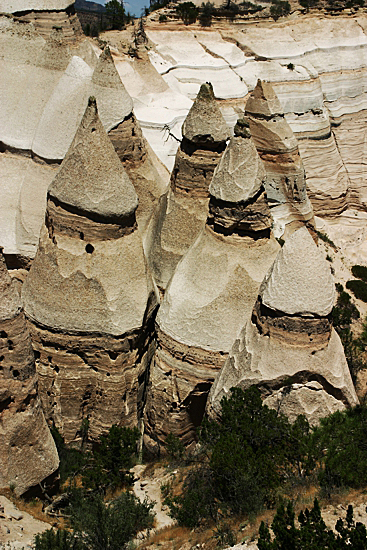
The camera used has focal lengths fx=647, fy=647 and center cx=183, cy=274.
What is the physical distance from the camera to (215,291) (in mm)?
12461

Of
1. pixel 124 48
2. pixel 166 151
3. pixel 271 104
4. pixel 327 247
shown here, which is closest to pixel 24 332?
pixel 166 151

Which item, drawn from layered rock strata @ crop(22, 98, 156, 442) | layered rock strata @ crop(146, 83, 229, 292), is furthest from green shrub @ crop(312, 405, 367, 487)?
layered rock strata @ crop(146, 83, 229, 292)

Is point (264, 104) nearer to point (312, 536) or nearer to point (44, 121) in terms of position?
point (44, 121)

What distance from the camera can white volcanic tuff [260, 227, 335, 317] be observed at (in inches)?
409

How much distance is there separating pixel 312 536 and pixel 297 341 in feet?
11.6

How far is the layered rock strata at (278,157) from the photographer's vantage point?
74.9 ft

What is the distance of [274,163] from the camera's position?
2372cm

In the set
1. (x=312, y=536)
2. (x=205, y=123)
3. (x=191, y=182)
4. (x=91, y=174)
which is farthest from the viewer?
(x=191, y=182)

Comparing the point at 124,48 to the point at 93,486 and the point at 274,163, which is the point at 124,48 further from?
the point at 93,486

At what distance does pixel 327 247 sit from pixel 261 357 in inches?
681

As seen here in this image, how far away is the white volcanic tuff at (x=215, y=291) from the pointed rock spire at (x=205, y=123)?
2.29m

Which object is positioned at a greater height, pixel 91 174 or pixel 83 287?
pixel 91 174

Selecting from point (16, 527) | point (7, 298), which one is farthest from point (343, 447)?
point (7, 298)

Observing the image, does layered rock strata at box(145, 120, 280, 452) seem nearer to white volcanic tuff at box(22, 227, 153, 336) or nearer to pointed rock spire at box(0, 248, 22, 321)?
white volcanic tuff at box(22, 227, 153, 336)
